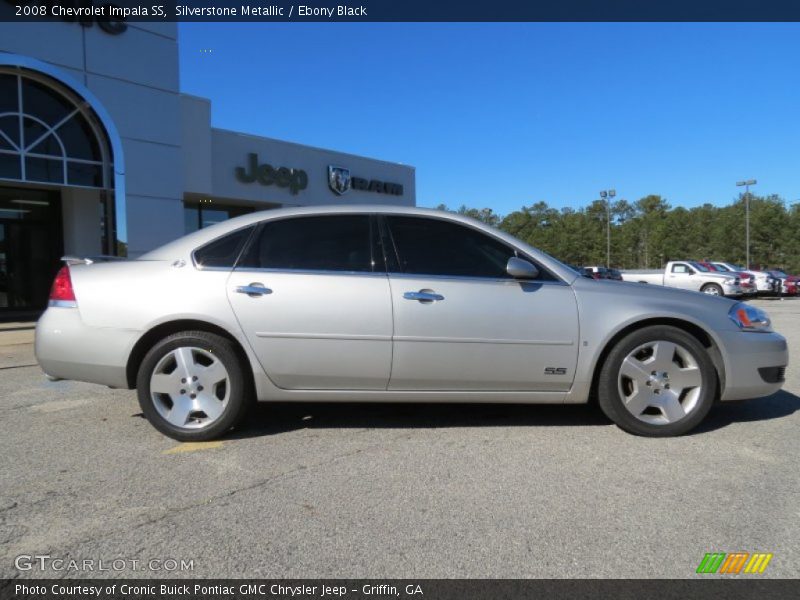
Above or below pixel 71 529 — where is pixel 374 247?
above

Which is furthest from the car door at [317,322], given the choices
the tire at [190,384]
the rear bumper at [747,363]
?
the rear bumper at [747,363]

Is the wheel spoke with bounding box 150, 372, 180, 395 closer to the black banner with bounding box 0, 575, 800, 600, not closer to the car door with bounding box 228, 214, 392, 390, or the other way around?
the car door with bounding box 228, 214, 392, 390

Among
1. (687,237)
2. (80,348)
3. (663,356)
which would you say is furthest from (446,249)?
(687,237)

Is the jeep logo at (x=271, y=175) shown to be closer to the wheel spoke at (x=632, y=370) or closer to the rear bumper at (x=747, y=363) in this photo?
the wheel spoke at (x=632, y=370)

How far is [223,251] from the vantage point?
3.92 metres

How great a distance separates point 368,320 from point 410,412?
45.0 inches

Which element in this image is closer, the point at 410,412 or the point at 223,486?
the point at 223,486

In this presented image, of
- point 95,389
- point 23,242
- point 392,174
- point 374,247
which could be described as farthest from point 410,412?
point 392,174

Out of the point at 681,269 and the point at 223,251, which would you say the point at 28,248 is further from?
the point at 681,269

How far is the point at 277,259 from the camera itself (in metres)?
3.92

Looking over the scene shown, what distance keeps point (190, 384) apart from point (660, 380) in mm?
3190

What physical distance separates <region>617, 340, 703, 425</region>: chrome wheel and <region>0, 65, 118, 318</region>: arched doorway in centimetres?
1244

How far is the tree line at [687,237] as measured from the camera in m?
46.6

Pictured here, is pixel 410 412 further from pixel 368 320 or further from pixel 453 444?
pixel 368 320
